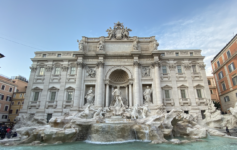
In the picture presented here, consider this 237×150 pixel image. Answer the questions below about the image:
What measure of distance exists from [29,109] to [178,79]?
24105mm

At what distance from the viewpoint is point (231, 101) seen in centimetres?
2442

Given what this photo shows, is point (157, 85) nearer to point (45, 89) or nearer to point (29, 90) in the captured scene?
point (45, 89)

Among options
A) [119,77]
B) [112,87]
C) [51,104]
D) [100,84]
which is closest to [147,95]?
[119,77]

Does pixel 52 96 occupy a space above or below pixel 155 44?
below

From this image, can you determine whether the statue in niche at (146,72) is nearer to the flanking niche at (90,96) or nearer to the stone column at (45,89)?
the flanking niche at (90,96)

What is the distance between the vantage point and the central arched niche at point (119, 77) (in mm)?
23344

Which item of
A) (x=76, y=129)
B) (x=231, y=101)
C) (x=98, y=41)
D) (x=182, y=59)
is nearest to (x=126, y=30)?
(x=98, y=41)

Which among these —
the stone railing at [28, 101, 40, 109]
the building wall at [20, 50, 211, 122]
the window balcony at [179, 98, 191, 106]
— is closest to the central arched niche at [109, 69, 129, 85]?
the building wall at [20, 50, 211, 122]

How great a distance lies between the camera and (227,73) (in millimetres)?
25578

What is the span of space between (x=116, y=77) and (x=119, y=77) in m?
0.52

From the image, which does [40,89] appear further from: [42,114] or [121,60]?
[121,60]

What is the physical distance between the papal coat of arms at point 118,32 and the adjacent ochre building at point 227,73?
18.0 meters

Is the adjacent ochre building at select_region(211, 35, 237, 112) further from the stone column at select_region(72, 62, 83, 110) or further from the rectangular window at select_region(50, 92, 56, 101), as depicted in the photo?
the rectangular window at select_region(50, 92, 56, 101)

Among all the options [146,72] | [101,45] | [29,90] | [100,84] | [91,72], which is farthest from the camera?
[101,45]
